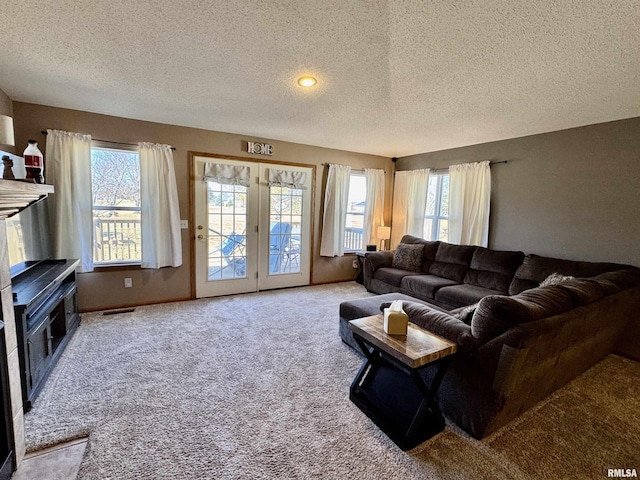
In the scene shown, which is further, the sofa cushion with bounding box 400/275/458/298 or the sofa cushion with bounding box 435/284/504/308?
the sofa cushion with bounding box 400/275/458/298

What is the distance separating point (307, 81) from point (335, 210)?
2683 millimetres

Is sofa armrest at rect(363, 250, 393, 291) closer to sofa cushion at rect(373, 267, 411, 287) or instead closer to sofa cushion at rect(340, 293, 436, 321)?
sofa cushion at rect(373, 267, 411, 287)

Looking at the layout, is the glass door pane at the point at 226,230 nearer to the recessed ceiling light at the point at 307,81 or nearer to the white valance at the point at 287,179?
the white valance at the point at 287,179

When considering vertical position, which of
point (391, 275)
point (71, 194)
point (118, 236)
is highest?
point (71, 194)

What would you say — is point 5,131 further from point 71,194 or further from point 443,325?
point 443,325

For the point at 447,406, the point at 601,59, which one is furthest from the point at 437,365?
the point at 601,59

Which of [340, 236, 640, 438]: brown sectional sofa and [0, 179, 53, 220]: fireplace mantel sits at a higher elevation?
[0, 179, 53, 220]: fireplace mantel

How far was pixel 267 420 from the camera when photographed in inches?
71.1

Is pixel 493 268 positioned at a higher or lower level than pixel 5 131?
lower

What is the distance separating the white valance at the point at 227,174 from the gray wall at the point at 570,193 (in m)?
3.43

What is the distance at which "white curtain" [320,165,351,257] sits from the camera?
4.84 m

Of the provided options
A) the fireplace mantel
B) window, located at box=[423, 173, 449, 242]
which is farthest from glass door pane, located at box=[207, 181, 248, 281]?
window, located at box=[423, 173, 449, 242]

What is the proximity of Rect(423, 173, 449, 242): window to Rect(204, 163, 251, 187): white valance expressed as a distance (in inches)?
121

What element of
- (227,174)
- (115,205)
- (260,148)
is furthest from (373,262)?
(115,205)
